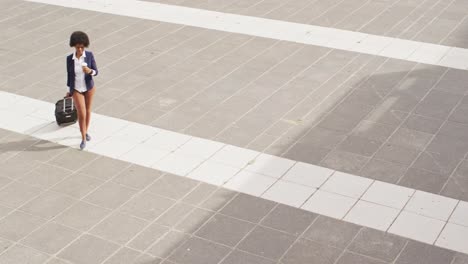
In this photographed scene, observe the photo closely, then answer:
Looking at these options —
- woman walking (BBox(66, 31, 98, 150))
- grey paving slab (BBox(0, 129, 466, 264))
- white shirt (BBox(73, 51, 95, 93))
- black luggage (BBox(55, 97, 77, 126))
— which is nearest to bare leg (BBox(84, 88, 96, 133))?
woman walking (BBox(66, 31, 98, 150))

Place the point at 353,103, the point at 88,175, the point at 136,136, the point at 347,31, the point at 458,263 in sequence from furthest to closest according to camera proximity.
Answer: the point at 347,31
the point at 353,103
the point at 136,136
the point at 88,175
the point at 458,263

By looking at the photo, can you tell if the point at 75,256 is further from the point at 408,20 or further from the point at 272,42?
the point at 408,20

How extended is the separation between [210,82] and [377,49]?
3.49 m

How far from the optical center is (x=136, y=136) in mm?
11672

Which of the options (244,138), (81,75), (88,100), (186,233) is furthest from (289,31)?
(186,233)

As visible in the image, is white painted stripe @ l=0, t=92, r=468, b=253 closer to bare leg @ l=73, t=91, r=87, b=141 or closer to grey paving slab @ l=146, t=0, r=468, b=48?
bare leg @ l=73, t=91, r=87, b=141

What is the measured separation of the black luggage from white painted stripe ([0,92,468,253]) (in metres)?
0.15

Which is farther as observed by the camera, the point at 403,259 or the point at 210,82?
the point at 210,82

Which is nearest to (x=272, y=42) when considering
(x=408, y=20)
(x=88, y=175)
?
(x=408, y=20)

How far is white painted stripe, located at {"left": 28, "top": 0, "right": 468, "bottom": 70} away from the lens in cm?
1448

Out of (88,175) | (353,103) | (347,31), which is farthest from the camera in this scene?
(347,31)

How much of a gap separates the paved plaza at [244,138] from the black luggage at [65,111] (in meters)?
0.22

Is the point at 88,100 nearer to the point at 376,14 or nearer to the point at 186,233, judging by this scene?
the point at 186,233

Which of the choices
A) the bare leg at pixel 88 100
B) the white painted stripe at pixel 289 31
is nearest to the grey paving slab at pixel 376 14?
the white painted stripe at pixel 289 31
